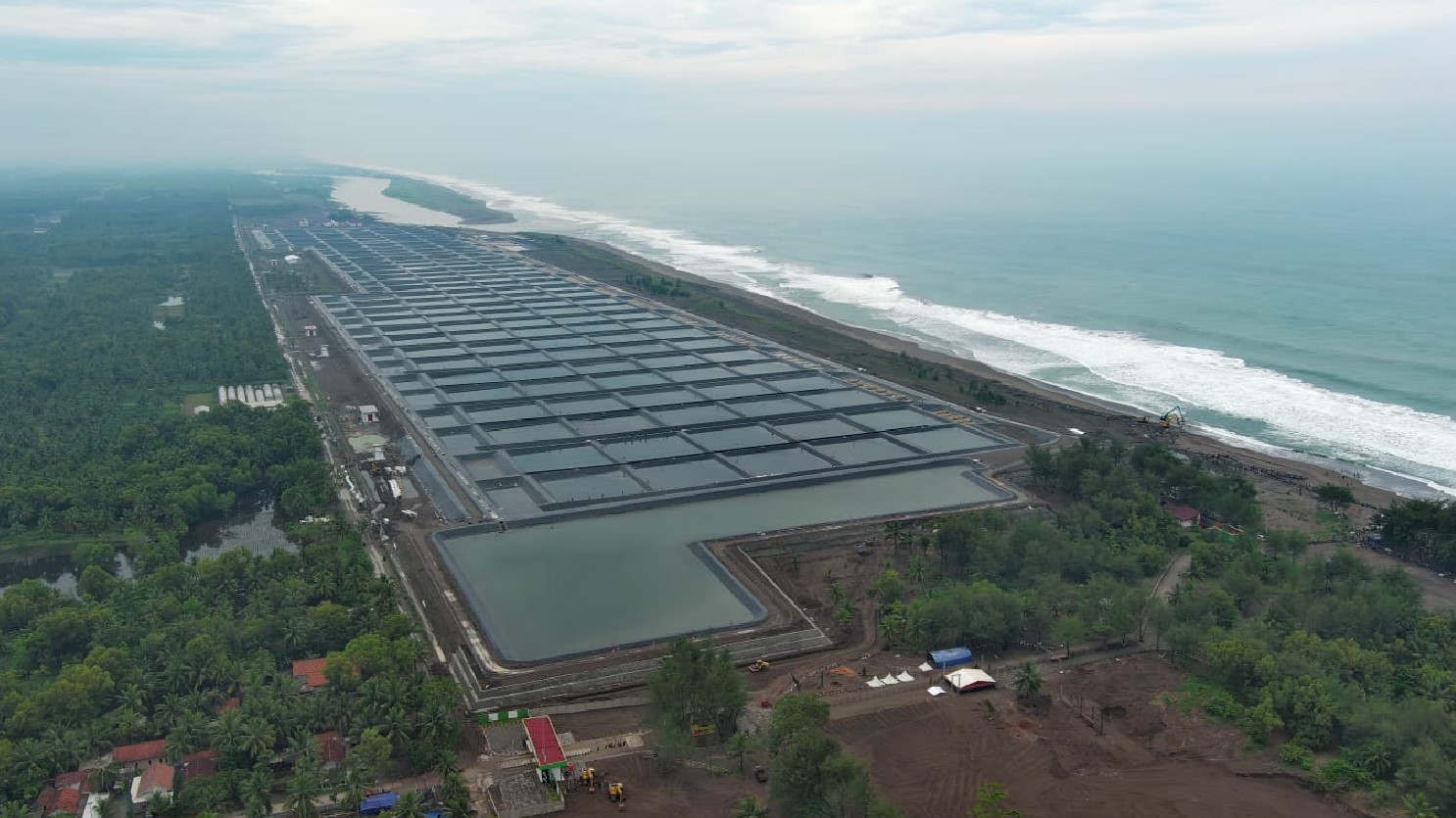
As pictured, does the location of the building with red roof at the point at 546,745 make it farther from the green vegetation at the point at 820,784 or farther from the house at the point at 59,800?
the house at the point at 59,800

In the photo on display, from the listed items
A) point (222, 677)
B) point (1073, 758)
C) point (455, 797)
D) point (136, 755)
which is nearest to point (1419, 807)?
point (1073, 758)

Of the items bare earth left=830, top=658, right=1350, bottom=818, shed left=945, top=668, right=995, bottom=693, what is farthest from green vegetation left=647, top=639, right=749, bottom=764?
shed left=945, top=668, right=995, bottom=693

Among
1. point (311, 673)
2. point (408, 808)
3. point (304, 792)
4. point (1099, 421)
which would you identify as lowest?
point (311, 673)

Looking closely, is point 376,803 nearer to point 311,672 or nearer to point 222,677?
point 311,672

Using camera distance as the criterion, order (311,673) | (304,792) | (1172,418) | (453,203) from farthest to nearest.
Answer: (453,203)
(1172,418)
(311,673)
(304,792)

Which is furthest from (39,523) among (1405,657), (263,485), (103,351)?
(1405,657)

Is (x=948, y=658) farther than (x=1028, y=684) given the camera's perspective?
Yes

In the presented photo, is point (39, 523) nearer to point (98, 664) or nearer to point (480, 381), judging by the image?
point (98, 664)

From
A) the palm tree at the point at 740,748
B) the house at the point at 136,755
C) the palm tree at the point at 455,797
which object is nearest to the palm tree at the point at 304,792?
the palm tree at the point at 455,797
